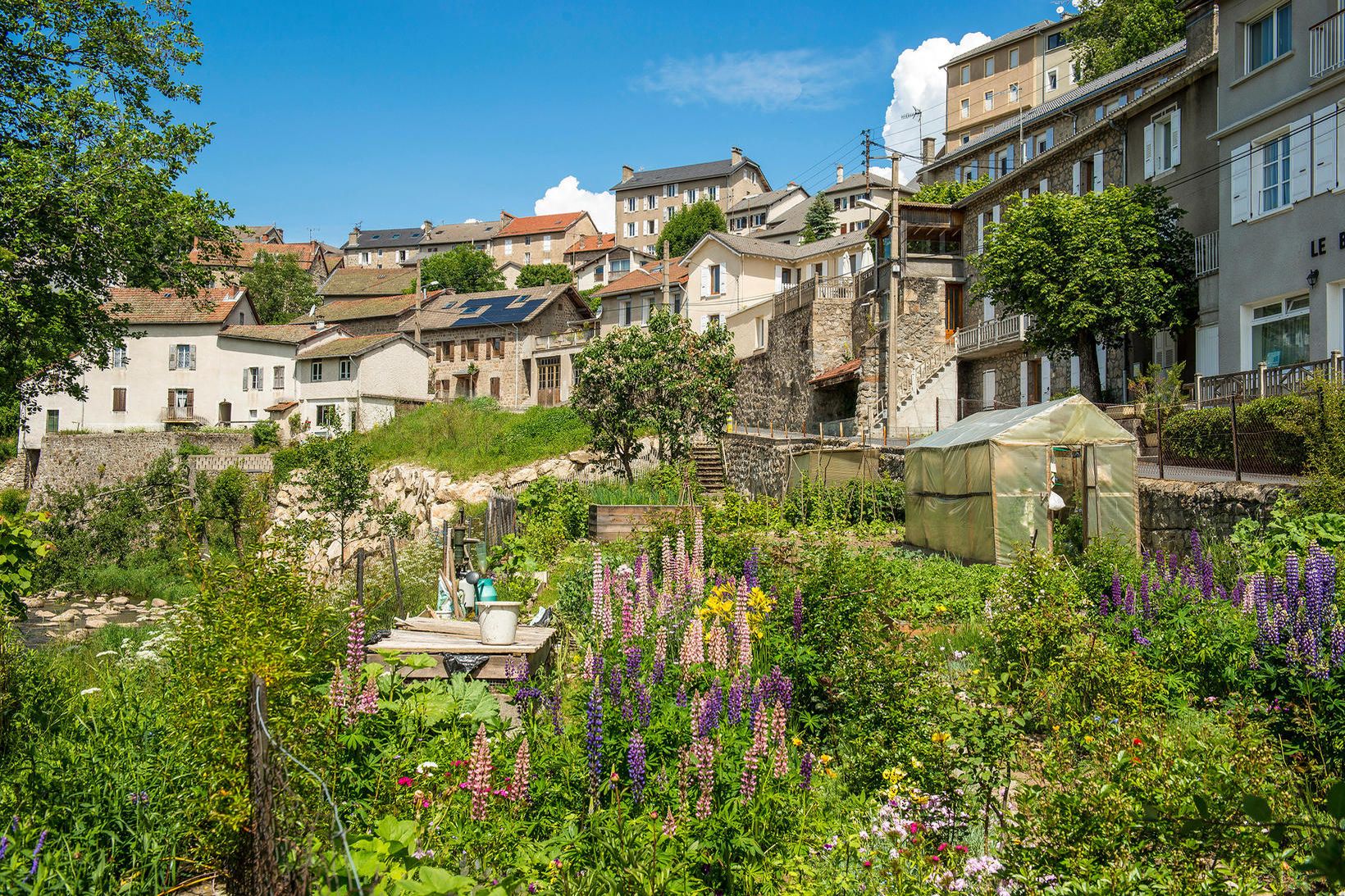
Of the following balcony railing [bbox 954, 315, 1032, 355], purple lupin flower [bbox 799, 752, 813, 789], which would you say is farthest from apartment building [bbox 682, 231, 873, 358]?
purple lupin flower [bbox 799, 752, 813, 789]

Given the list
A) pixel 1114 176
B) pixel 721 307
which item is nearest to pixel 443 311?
pixel 721 307

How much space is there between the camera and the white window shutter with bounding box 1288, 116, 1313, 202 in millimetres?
18781

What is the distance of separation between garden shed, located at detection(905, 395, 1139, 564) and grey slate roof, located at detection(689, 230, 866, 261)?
115 feet

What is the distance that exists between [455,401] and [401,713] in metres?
41.4

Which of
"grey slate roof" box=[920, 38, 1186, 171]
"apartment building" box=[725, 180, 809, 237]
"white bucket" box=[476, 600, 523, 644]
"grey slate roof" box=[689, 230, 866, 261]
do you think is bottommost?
"white bucket" box=[476, 600, 523, 644]

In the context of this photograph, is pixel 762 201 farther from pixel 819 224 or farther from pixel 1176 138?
pixel 1176 138

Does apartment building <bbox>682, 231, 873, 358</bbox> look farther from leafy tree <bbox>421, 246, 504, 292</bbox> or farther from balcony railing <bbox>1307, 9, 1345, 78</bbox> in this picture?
leafy tree <bbox>421, 246, 504, 292</bbox>

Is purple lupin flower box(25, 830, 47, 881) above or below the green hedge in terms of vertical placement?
below

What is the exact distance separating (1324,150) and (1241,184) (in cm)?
258

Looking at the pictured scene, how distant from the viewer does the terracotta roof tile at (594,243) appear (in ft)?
316

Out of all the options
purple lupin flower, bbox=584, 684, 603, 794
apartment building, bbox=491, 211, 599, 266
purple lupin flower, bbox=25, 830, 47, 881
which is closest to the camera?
purple lupin flower, bbox=25, 830, 47, 881

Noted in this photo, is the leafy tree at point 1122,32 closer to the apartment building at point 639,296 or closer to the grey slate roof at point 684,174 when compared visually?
the apartment building at point 639,296

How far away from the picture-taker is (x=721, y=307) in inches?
1993

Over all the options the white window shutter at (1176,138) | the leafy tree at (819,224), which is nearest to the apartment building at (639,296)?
the leafy tree at (819,224)
